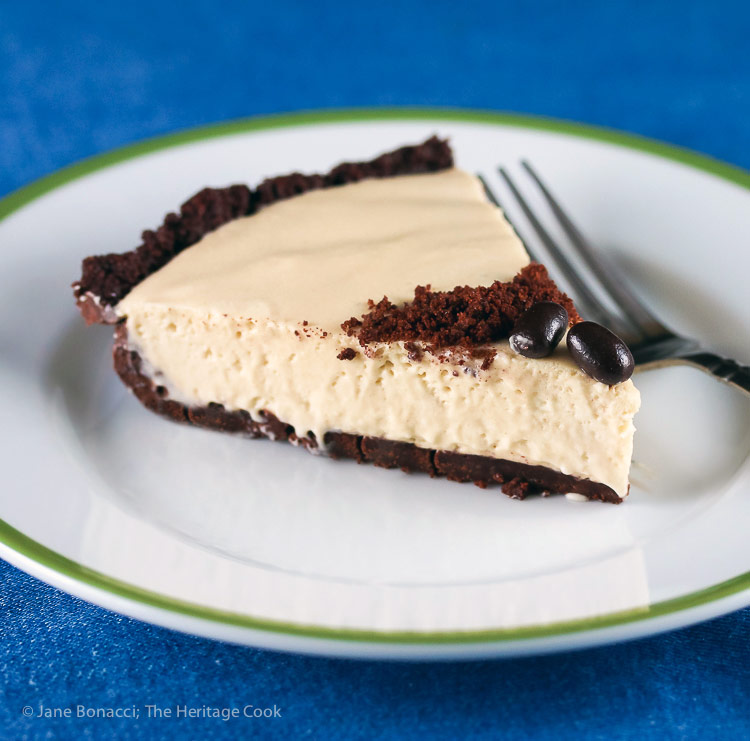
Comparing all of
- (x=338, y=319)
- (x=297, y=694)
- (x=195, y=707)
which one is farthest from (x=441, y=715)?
(x=338, y=319)

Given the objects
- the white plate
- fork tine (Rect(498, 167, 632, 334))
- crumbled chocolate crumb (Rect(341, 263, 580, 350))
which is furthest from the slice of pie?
fork tine (Rect(498, 167, 632, 334))

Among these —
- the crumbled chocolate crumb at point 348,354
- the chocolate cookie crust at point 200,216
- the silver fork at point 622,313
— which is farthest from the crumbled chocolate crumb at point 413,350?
the chocolate cookie crust at point 200,216

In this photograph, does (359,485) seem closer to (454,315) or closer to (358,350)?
(358,350)

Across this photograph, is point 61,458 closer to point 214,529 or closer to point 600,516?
point 214,529

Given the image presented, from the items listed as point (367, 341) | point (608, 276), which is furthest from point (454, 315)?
point (608, 276)

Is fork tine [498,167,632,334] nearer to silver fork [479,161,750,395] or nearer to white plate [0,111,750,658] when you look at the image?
silver fork [479,161,750,395]

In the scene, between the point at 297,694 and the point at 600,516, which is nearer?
the point at 297,694
